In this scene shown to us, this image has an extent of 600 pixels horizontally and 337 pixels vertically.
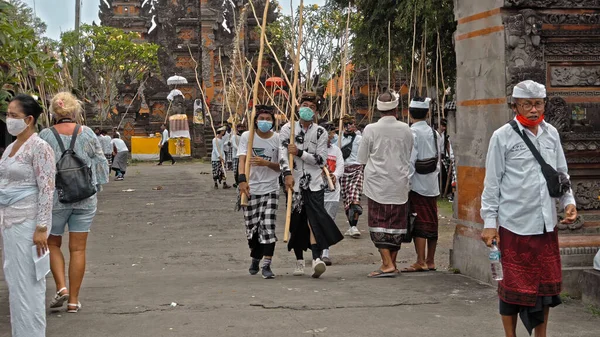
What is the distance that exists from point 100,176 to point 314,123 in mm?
2581

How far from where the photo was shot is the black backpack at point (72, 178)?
7148 millimetres

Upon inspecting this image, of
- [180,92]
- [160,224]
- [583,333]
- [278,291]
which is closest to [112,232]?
[160,224]

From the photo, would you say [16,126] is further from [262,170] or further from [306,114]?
[306,114]

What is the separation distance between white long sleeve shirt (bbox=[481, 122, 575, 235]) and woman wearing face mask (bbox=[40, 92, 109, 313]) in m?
3.30

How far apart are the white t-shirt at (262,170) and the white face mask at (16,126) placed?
10.3 feet

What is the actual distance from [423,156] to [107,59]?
4016cm

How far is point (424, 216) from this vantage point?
917cm

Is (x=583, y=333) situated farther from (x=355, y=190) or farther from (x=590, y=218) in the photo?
(x=355, y=190)

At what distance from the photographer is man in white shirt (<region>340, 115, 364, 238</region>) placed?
490 inches

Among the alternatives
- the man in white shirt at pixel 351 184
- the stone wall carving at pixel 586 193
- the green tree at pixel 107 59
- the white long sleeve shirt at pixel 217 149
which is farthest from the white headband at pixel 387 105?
the green tree at pixel 107 59

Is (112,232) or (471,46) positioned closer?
(471,46)

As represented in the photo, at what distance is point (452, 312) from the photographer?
6824mm

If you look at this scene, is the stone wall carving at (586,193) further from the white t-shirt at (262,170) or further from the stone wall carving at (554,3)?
the white t-shirt at (262,170)

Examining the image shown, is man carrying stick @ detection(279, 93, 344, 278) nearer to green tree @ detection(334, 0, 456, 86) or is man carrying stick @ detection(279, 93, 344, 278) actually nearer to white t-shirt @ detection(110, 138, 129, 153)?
green tree @ detection(334, 0, 456, 86)
